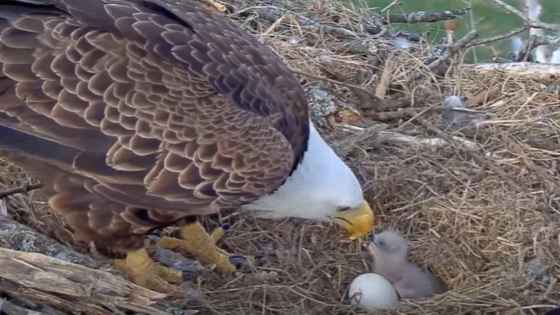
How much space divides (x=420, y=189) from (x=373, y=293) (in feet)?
2.21

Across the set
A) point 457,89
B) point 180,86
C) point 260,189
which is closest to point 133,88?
point 180,86

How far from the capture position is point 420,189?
12.3 feet

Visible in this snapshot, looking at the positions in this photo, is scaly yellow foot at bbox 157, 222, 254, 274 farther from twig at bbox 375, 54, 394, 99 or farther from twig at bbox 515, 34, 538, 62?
twig at bbox 515, 34, 538, 62

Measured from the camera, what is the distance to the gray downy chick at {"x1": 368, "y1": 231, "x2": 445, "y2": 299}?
132 inches

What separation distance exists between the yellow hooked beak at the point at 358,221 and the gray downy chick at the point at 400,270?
0.23 feet

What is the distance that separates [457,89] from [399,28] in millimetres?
954

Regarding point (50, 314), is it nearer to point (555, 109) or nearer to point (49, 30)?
point (49, 30)

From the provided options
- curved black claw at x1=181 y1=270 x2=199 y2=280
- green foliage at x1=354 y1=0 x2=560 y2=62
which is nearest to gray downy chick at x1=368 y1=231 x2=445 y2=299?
curved black claw at x1=181 y1=270 x2=199 y2=280

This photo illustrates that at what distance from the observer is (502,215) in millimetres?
3576

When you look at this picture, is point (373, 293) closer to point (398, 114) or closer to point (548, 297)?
point (548, 297)

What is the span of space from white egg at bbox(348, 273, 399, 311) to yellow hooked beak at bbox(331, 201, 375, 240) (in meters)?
→ 0.18

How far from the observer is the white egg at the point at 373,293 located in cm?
322

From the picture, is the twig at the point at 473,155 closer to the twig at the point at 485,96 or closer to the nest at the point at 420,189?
the nest at the point at 420,189

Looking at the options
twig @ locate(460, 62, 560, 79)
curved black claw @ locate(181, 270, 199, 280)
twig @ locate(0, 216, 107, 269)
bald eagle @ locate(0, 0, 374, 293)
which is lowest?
curved black claw @ locate(181, 270, 199, 280)
